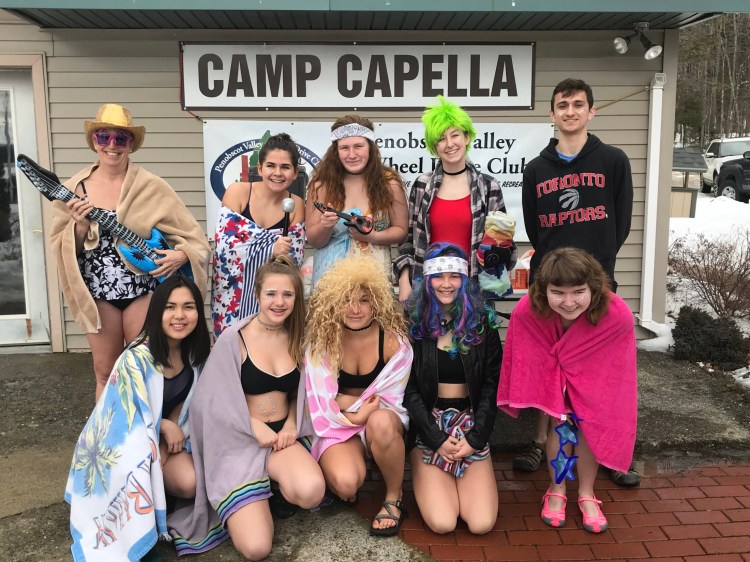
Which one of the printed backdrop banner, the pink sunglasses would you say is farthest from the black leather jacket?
the printed backdrop banner

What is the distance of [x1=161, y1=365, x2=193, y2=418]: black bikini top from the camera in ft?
9.45

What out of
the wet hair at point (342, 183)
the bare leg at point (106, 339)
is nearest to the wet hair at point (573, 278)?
the wet hair at point (342, 183)

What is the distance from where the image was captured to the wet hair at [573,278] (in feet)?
8.87

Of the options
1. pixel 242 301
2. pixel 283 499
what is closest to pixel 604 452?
pixel 283 499

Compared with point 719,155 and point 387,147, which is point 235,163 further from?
point 719,155

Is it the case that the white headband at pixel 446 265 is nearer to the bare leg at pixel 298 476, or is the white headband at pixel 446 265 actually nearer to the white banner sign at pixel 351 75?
the bare leg at pixel 298 476

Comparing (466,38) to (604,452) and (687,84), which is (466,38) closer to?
(604,452)

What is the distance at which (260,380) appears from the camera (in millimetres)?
2881

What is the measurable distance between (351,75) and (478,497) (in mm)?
3614

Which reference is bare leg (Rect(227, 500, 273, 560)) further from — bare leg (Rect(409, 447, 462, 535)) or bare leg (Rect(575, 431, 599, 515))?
bare leg (Rect(575, 431, 599, 515))

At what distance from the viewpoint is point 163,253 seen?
127 inches

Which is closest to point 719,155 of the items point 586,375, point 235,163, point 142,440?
point 235,163

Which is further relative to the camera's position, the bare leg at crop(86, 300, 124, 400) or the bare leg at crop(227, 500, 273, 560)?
the bare leg at crop(86, 300, 124, 400)

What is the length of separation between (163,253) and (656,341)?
4.32 meters
